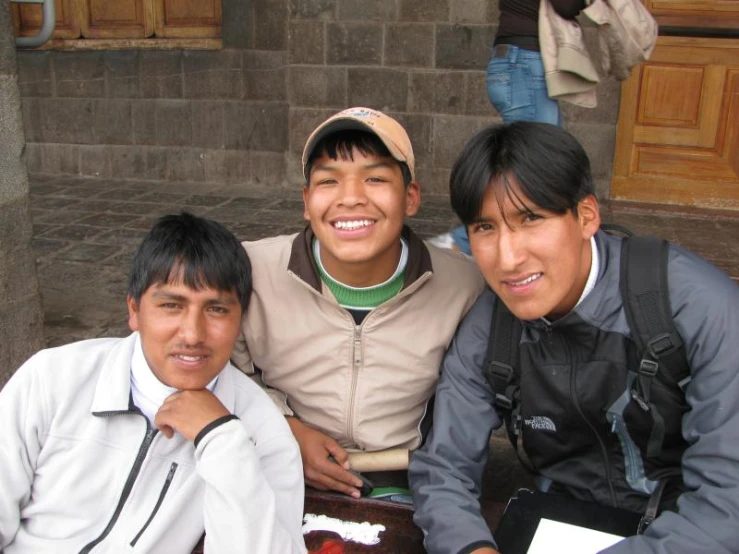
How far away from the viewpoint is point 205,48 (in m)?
6.79

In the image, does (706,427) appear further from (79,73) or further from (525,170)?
(79,73)

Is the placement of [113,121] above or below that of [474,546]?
above

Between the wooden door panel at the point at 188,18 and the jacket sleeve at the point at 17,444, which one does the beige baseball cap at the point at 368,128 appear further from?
the wooden door panel at the point at 188,18

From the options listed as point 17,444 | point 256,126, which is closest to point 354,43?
point 256,126

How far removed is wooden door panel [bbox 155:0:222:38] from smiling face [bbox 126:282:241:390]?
532cm

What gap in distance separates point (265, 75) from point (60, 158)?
2.18 metres

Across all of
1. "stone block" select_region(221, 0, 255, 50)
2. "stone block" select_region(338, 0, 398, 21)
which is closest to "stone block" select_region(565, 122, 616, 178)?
"stone block" select_region(338, 0, 398, 21)

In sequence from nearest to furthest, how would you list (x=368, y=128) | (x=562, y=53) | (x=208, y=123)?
(x=368, y=128) < (x=562, y=53) < (x=208, y=123)

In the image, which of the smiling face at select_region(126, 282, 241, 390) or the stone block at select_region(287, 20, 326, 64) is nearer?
the smiling face at select_region(126, 282, 241, 390)

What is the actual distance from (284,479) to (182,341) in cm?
41

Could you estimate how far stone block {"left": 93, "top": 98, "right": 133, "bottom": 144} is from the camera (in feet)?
23.5

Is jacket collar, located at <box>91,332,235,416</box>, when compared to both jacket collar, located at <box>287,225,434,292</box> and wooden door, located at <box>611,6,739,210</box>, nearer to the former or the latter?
jacket collar, located at <box>287,225,434,292</box>

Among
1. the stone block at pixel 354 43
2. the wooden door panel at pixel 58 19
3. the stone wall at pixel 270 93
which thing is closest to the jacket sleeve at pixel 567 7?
the stone wall at pixel 270 93

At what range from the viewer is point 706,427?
174 centimetres
